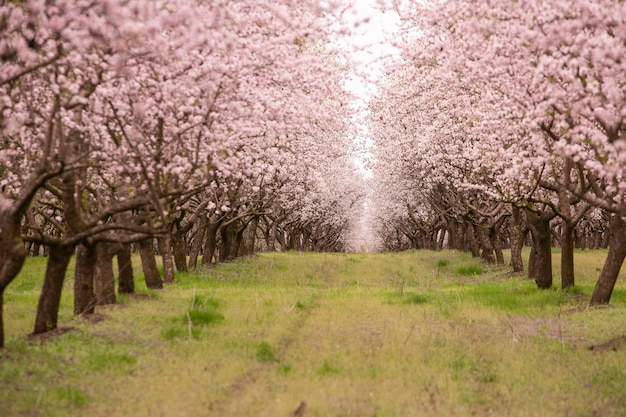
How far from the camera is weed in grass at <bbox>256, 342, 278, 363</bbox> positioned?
43.9 feet

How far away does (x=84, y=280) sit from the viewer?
17.1m

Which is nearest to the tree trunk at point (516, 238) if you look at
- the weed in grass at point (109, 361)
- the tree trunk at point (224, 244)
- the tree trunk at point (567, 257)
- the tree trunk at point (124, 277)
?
the tree trunk at point (567, 257)

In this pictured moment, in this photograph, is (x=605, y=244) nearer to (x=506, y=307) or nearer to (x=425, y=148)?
(x=425, y=148)

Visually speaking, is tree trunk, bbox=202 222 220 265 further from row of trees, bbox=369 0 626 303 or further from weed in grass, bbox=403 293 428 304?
weed in grass, bbox=403 293 428 304

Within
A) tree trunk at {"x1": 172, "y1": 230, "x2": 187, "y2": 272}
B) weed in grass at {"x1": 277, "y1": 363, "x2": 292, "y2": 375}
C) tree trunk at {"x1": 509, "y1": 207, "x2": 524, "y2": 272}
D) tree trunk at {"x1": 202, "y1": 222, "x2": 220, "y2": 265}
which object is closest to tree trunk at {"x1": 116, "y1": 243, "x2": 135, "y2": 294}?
tree trunk at {"x1": 172, "y1": 230, "x2": 187, "y2": 272}

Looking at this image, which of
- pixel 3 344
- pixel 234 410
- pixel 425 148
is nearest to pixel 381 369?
pixel 234 410

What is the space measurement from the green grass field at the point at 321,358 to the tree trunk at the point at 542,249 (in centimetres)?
216

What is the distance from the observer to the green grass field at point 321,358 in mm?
10555

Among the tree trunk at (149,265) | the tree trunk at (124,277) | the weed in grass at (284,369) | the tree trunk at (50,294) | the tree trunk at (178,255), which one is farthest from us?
the tree trunk at (178,255)

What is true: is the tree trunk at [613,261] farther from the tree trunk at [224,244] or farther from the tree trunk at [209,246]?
the tree trunk at [224,244]

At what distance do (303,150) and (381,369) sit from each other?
19.9 m

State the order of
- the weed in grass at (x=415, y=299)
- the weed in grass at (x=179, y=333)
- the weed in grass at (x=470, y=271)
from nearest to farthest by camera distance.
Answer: the weed in grass at (x=179, y=333), the weed in grass at (x=415, y=299), the weed in grass at (x=470, y=271)

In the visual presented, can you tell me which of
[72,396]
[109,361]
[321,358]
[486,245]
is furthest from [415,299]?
[486,245]

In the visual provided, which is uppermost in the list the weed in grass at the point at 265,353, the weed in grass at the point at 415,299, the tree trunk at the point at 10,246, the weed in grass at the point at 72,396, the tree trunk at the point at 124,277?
the tree trunk at the point at 10,246
